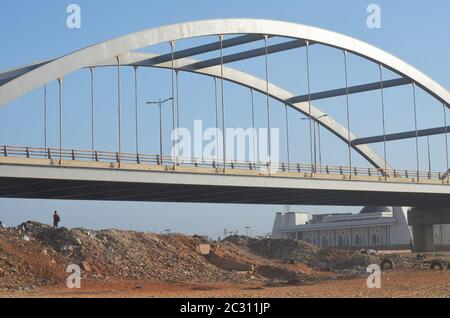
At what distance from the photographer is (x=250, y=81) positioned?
64.3 metres

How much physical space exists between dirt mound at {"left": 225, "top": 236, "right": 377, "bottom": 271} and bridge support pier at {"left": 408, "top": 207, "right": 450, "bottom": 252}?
1924 centimetres

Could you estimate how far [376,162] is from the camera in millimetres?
78125

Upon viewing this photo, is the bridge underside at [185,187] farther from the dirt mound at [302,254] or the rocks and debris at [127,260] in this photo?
the dirt mound at [302,254]

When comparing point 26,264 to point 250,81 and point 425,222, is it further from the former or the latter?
point 425,222

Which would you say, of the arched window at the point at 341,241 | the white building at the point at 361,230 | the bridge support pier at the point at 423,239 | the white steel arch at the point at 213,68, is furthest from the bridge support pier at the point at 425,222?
the arched window at the point at 341,241

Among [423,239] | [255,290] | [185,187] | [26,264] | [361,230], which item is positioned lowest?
[255,290]

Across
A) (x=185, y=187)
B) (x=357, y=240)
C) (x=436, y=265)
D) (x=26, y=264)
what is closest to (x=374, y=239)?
(x=357, y=240)

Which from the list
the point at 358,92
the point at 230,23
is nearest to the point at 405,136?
the point at 358,92

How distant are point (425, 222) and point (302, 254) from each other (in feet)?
76.8

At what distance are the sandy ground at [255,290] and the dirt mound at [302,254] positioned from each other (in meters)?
18.3

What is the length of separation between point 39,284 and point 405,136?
5057cm

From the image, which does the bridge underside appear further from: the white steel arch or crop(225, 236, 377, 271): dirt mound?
the white steel arch
